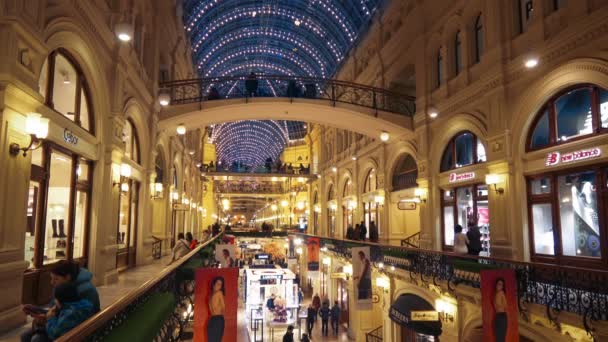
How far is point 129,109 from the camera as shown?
11805 mm

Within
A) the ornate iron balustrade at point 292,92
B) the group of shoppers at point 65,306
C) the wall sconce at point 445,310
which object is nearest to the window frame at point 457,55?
the ornate iron balustrade at point 292,92

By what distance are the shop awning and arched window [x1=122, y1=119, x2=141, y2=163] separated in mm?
9186

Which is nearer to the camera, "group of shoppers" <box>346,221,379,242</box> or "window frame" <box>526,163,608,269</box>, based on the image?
"window frame" <box>526,163,608,269</box>

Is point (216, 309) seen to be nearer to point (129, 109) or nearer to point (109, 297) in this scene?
point (109, 297)

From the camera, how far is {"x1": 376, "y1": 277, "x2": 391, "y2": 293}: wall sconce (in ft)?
52.5

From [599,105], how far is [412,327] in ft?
23.1

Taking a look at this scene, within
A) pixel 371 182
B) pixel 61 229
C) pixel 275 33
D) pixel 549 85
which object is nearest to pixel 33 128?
pixel 61 229

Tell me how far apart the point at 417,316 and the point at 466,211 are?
4.34m

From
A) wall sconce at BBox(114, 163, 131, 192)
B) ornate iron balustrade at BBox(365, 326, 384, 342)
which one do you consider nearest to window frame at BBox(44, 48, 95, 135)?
wall sconce at BBox(114, 163, 131, 192)

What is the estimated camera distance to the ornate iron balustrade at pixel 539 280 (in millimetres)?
6590

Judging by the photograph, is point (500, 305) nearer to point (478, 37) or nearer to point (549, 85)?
point (549, 85)

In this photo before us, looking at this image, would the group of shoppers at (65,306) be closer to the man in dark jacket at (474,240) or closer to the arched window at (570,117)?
the arched window at (570,117)

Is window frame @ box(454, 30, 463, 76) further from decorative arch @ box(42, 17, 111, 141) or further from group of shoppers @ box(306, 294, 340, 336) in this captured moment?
group of shoppers @ box(306, 294, 340, 336)

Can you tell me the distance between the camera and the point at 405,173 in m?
19.3
